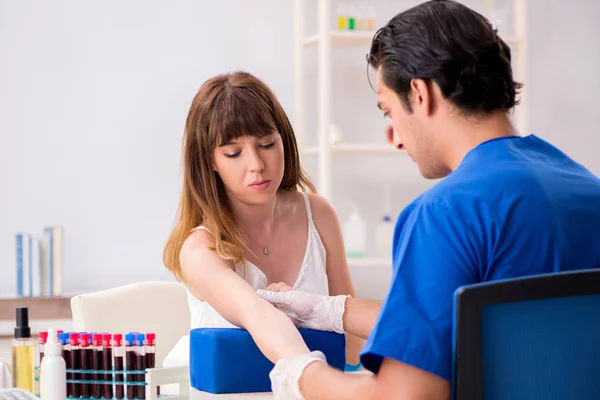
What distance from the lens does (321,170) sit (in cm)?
335

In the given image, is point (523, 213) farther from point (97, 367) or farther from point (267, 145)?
point (267, 145)

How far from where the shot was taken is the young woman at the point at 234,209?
1841 mm

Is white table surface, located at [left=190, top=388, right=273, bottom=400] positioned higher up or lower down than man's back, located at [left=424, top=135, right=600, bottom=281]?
lower down

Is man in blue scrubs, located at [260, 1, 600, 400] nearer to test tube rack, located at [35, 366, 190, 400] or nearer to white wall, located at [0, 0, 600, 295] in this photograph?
test tube rack, located at [35, 366, 190, 400]

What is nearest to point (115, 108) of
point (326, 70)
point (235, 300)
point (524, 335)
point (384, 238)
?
point (326, 70)

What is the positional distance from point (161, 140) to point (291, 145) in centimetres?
160

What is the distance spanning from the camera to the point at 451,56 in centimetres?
111

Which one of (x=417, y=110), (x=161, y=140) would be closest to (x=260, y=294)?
(x=417, y=110)

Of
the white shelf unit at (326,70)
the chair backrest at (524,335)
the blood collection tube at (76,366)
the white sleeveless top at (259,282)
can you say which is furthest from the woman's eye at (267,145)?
the white shelf unit at (326,70)

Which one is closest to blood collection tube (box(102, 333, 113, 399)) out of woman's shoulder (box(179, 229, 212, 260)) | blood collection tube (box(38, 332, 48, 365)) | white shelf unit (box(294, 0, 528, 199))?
blood collection tube (box(38, 332, 48, 365))

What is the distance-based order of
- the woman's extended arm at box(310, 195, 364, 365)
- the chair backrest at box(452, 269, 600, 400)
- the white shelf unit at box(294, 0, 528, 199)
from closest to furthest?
the chair backrest at box(452, 269, 600, 400) < the woman's extended arm at box(310, 195, 364, 365) < the white shelf unit at box(294, 0, 528, 199)

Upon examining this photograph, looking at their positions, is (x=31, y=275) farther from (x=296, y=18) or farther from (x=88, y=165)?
(x=296, y=18)

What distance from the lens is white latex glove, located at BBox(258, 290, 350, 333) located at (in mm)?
1565

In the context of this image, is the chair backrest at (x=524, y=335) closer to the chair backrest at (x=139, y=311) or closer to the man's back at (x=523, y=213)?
the man's back at (x=523, y=213)
